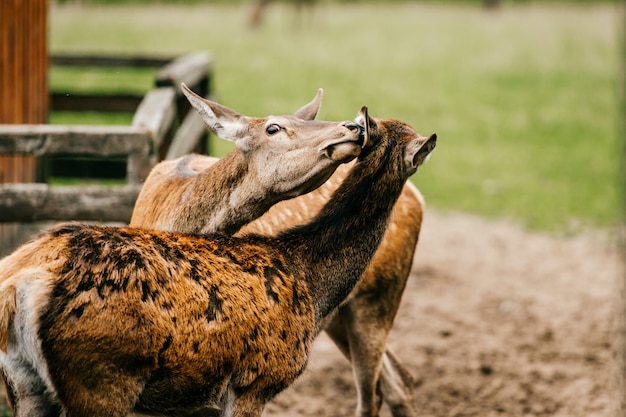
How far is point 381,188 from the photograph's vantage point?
14.4ft

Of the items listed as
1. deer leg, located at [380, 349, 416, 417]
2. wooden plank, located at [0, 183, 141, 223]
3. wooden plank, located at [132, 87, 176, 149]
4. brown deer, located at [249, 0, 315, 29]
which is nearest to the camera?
deer leg, located at [380, 349, 416, 417]

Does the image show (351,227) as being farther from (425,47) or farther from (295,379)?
(425,47)

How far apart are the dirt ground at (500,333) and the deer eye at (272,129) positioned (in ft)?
3.81

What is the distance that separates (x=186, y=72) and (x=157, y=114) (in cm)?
200

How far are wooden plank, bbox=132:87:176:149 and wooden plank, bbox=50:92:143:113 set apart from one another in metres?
2.76

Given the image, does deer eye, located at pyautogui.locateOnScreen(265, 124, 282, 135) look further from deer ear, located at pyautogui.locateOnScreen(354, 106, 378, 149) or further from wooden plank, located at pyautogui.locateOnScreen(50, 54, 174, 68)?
wooden plank, located at pyautogui.locateOnScreen(50, 54, 174, 68)

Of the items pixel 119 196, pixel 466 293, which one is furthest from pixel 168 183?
pixel 466 293

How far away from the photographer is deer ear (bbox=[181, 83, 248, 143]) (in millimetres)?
4672

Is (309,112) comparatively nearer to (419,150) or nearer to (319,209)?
(319,209)

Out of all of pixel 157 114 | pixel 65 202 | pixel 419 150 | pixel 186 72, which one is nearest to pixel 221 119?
pixel 419 150

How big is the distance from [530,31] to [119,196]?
91.0 ft

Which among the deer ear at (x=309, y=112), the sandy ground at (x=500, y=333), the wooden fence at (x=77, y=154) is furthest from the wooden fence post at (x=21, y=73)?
the deer ear at (x=309, y=112)

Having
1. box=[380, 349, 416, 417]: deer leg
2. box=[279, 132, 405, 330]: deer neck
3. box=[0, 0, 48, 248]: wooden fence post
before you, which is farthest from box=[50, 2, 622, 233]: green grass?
box=[279, 132, 405, 330]: deer neck

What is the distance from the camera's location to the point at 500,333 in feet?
26.9
